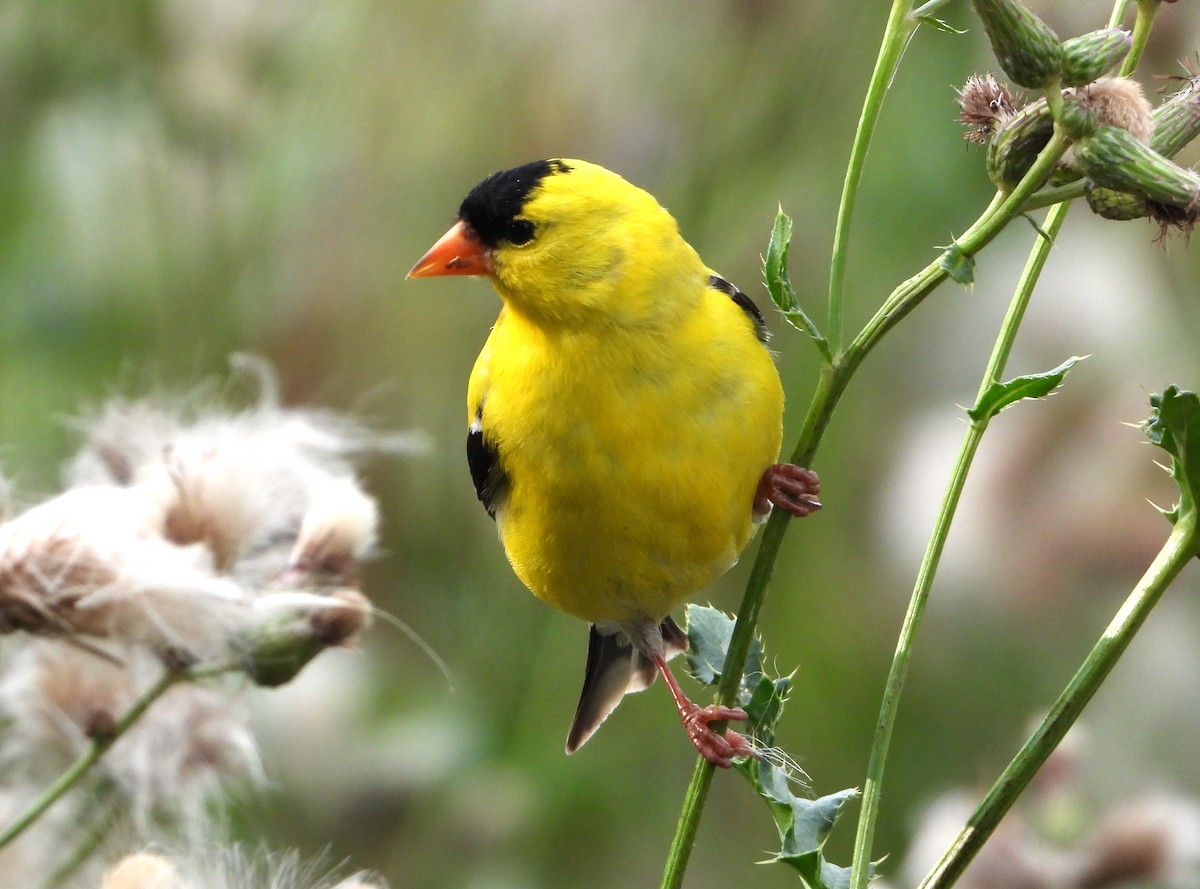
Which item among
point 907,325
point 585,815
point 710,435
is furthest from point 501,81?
point 710,435

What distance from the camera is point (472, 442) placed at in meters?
2.33

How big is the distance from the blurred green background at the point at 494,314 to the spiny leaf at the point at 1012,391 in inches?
74.9

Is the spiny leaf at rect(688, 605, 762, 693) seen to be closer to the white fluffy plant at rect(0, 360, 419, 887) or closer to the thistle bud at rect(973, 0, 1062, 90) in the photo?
the white fluffy plant at rect(0, 360, 419, 887)

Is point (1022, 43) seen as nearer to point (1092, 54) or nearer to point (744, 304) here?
point (1092, 54)

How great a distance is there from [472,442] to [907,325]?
2.25 meters

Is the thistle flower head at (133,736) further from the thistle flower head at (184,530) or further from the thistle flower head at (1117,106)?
the thistle flower head at (1117,106)

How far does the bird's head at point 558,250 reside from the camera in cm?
211

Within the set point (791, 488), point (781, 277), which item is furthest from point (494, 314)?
point (781, 277)

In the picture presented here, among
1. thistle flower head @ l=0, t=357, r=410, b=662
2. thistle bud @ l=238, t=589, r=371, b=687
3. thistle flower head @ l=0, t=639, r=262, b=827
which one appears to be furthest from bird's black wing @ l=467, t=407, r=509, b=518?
thistle flower head @ l=0, t=639, r=262, b=827

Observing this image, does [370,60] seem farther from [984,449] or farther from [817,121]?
[984,449]

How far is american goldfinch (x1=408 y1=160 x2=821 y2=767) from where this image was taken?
2.00 metres

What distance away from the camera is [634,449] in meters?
2.00

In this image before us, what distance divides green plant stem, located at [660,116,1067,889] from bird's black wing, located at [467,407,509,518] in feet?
2.48

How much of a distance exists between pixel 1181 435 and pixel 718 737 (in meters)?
0.72
